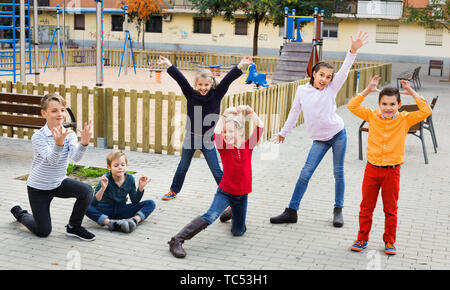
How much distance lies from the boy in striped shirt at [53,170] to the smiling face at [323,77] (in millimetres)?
2364

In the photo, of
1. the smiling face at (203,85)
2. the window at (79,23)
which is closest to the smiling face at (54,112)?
the smiling face at (203,85)

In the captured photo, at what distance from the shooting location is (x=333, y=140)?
625cm

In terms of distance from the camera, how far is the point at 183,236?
533 centimetres

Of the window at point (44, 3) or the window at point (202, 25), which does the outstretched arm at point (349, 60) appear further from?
the window at point (44, 3)

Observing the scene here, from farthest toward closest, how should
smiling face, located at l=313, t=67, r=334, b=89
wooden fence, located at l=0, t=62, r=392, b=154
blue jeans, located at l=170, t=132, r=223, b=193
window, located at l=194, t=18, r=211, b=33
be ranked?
window, located at l=194, t=18, r=211, b=33 < wooden fence, located at l=0, t=62, r=392, b=154 < blue jeans, located at l=170, t=132, r=223, b=193 < smiling face, located at l=313, t=67, r=334, b=89

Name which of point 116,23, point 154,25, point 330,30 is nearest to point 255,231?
point 330,30

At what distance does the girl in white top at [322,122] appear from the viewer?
19.9 feet

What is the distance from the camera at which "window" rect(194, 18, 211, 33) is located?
51.2 m

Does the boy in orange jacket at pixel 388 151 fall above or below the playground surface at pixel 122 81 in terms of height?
above

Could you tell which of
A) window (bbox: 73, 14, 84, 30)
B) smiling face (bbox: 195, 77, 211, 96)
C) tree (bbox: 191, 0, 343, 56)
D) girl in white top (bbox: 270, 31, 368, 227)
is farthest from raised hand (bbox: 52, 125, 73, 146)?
window (bbox: 73, 14, 84, 30)

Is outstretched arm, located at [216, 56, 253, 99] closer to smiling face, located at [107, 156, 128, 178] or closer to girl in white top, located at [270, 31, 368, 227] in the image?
girl in white top, located at [270, 31, 368, 227]

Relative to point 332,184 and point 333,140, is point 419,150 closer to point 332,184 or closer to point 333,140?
point 332,184

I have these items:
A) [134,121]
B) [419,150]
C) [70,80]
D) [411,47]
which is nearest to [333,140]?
[134,121]

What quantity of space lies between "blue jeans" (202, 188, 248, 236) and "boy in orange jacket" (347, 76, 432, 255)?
1.11 m
